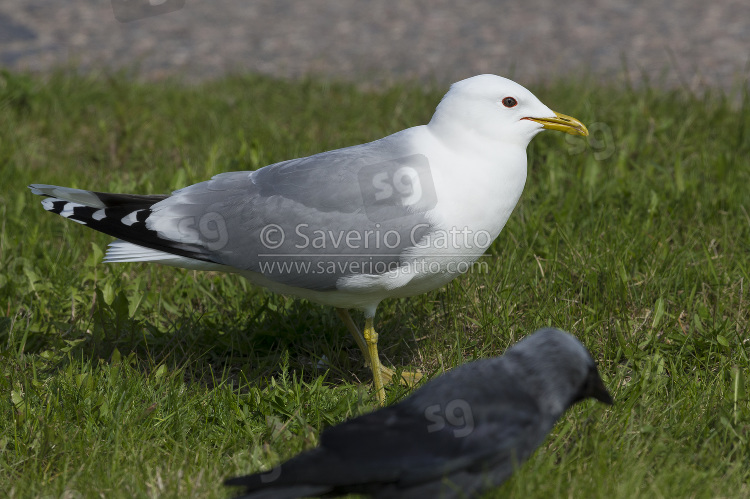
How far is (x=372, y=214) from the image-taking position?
3.70 m

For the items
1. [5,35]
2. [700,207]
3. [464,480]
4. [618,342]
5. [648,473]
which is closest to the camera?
[464,480]

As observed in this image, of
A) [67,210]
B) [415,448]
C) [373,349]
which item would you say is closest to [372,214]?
[373,349]

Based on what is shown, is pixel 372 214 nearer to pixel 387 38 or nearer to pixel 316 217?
pixel 316 217

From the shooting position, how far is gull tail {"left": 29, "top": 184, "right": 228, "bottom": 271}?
3.91 meters

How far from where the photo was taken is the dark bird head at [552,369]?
116 inches

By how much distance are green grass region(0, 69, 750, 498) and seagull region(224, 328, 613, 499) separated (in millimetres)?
247

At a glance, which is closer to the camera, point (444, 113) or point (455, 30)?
point (444, 113)

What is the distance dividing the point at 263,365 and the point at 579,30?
6329 millimetres

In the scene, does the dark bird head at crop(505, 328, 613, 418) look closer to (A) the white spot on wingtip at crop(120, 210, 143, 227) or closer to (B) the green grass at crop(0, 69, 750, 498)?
(B) the green grass at crop(0, 69, 750, 498)

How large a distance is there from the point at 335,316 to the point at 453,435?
1967 millimetres

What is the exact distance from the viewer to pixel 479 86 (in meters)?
3.78

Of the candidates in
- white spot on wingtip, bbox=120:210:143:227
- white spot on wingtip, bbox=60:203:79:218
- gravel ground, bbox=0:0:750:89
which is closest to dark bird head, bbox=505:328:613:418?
white spot on wingtip, bbox=120:210:143:227

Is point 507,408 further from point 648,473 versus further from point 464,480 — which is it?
point 648,473

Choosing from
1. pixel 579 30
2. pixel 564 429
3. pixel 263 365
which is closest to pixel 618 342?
pixel 564 429
